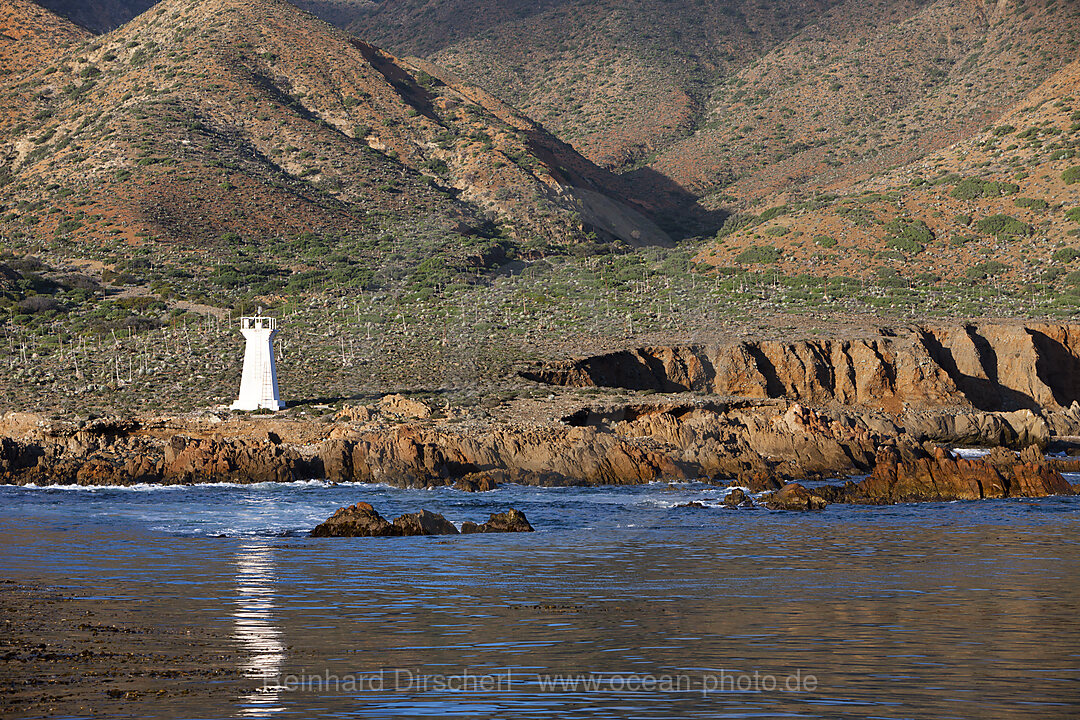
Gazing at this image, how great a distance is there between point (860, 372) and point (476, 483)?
22.8m

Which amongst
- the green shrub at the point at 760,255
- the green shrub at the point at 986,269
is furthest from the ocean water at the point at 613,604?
the green shrub at the point at 760,255

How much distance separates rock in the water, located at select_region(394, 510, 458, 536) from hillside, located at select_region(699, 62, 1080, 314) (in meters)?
43.8

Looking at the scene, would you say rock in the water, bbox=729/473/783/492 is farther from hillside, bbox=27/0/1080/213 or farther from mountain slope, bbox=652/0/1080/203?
mountain slope, bbox=652/0/1080/203

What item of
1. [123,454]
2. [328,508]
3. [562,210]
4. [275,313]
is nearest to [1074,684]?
[328,508]

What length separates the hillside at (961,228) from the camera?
227 feet

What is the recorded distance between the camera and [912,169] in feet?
294

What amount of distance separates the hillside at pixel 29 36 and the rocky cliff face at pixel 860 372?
3768 inches

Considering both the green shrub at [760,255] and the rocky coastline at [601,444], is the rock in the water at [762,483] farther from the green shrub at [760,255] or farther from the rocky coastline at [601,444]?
the green shrub at [760,255]

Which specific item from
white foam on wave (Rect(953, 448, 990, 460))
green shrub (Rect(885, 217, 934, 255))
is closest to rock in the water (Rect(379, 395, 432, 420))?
white foam on wave (Rect(953, 448, 990, 460))

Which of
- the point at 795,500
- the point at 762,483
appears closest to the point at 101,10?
the point at 762,483

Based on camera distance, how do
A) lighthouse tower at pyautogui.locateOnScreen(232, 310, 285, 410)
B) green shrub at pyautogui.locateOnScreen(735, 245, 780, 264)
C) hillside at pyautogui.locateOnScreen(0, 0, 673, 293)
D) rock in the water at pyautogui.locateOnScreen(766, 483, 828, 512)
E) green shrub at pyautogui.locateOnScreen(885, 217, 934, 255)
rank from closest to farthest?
rock in the water at pyautogui.locateOnScreen(766, 483, 828, 512), lighthouse tower at pyautogui.locateOnScreen(232, 310, 285, 410), green shrub at pyautogui.locateOnScreen(885, 217, 934, 255), green shrub at pyautogui.locateOnScreen(735, 245, 780, 264), hillside at pyautogui.locateOnScreen(0, 0, 673, 293)

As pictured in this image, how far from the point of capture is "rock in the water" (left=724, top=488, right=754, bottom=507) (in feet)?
96.5

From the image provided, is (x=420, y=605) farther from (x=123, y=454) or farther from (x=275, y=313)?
(x=275, y=313)

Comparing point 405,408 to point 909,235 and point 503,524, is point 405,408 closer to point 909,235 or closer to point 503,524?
point 503,524
